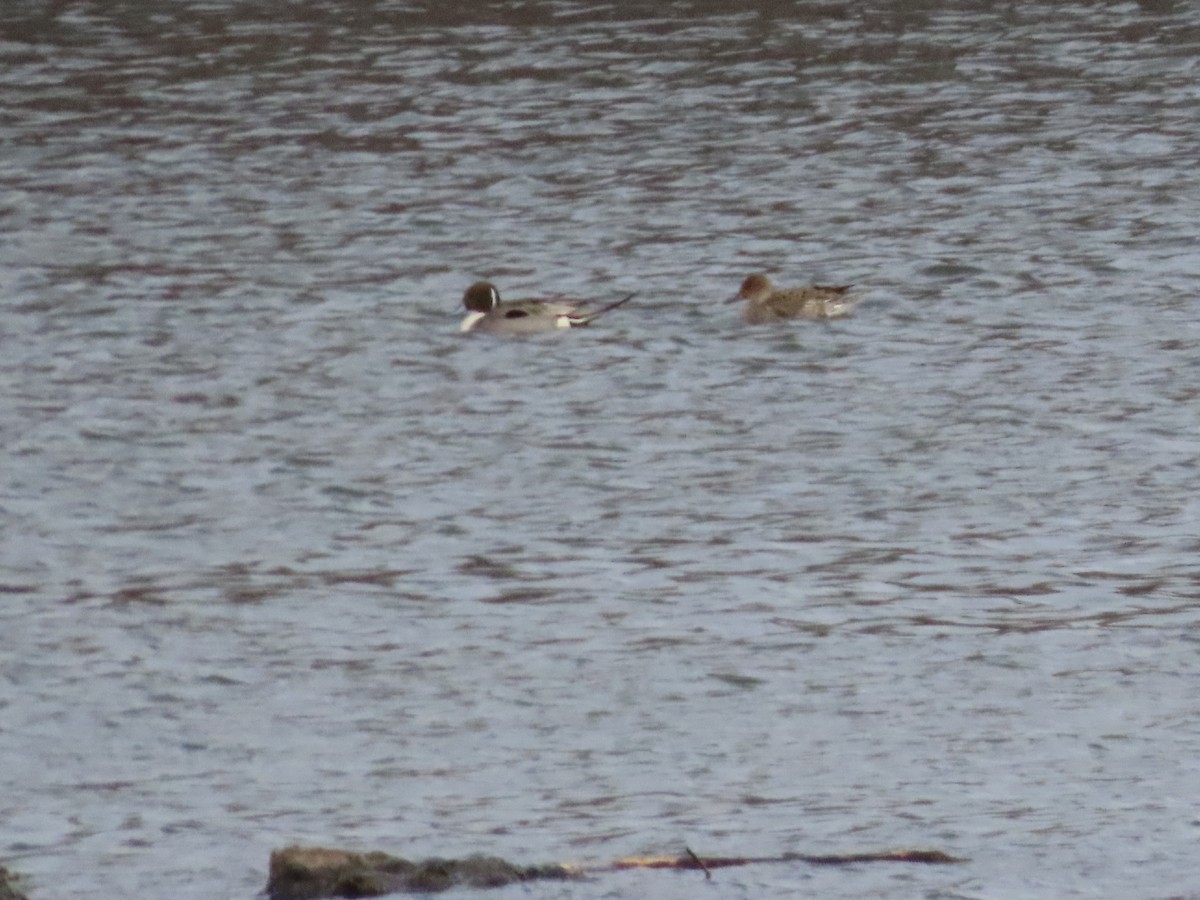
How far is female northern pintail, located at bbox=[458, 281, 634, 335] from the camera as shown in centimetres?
1565

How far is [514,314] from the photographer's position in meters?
15.6

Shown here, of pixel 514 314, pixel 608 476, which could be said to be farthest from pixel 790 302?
pixel 608 476

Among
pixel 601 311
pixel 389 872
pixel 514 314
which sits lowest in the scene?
pixel 601 311

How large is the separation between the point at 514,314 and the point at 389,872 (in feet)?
27.9

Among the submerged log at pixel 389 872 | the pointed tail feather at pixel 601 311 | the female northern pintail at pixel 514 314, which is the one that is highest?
the submerged log at pixel 389 872

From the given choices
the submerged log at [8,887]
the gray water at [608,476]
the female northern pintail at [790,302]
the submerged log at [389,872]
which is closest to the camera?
the submerged log at [8,887]

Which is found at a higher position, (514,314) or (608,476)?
(608,476)

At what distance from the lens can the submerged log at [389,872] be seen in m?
7.28

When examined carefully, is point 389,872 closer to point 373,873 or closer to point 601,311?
point 373,873

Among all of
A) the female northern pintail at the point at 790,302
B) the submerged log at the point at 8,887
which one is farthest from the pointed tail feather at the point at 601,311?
the submerged log at the point at 8,887

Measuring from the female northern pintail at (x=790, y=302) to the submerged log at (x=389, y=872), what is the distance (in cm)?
849

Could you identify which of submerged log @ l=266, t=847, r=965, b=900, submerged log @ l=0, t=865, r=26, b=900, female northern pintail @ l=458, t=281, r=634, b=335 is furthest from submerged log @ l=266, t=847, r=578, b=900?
female northern pintail @ l=458, t=281, r=634, b=335

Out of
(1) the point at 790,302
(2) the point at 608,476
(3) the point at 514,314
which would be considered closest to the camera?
(2) the point at 608,476

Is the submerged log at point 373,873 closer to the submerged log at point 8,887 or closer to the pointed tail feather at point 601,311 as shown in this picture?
the submerged log at point 8,887
